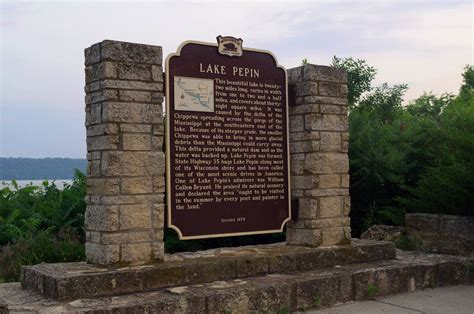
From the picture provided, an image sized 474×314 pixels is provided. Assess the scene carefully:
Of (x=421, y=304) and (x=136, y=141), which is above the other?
(x=136, y=141)

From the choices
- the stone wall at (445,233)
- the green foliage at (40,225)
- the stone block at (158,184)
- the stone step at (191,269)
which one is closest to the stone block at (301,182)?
the stone step at (191,269)

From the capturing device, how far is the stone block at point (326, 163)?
767 centimetres

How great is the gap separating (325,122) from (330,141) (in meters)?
0.26

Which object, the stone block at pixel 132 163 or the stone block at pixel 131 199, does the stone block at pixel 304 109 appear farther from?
the stone block at pixel 131 199

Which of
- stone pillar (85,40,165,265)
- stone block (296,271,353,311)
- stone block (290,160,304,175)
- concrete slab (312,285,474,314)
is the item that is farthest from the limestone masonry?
concrete slab (312,285,474,314)

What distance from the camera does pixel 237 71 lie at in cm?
724

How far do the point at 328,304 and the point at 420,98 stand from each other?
31.7 metres

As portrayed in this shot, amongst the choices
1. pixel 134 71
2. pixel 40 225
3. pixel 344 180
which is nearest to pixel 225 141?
pixel 134 71

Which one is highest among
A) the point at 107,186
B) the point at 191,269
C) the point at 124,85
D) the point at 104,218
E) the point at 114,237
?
the point at 124,85

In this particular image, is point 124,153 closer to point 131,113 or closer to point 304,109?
point 131,113

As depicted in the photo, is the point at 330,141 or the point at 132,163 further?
the point at 330,141

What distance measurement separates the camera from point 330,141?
7883 millimetres

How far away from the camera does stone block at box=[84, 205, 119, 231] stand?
20.0ft

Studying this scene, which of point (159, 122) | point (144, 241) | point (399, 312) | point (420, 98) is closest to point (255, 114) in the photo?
point (159, 122)
